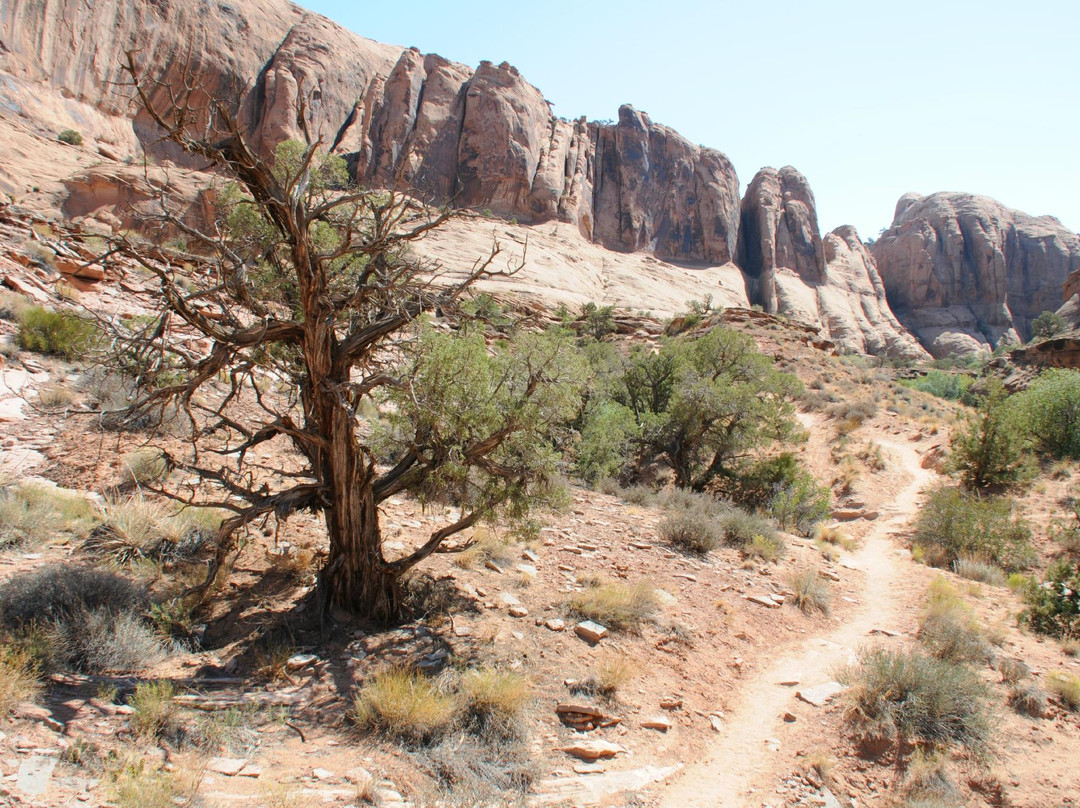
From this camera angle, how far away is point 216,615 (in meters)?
5.39

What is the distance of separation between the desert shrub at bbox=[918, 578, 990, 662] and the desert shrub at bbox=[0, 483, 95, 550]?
9.36 metres

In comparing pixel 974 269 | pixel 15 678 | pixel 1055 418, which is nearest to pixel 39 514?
pixel 15 678

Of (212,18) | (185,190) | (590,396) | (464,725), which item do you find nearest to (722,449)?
(590,396)

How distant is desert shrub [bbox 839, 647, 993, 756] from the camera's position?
16.0 feet

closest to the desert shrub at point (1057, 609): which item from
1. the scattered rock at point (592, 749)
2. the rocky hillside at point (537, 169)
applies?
the scattered rock at point (592, 749)

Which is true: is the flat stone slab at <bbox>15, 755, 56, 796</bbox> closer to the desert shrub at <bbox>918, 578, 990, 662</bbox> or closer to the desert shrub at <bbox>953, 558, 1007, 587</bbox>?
the desert shrub at <bbox>918, 578, 990, 662</bbox>

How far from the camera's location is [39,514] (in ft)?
19.3

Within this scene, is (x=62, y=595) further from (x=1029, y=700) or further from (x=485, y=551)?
(x=1029, y=700)

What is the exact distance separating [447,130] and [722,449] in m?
45.4

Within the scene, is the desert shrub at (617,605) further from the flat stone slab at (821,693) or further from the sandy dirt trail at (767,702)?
the flat stone slab at (821,693)

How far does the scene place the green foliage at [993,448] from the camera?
14547 mm

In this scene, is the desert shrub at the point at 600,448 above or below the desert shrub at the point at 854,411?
Answer: below

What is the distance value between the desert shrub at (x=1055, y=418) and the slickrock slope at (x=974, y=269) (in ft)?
192

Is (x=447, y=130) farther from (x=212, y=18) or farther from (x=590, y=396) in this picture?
(x=590, y=396)
